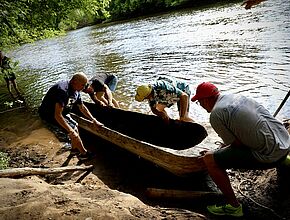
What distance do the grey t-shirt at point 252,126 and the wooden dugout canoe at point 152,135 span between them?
2.90ft

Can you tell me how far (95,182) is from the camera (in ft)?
18.7

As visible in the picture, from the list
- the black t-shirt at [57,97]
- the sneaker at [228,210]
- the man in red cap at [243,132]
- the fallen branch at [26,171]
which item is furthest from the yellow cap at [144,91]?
the sneaker at [228,210]

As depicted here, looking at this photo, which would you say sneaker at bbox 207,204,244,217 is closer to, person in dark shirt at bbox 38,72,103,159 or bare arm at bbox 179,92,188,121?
bare arm at bbox 179,92,188,121

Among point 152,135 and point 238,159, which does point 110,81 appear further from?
point 238,159

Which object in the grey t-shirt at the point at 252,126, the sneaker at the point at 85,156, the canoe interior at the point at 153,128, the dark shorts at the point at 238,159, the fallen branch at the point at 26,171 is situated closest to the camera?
the grey t-shirt at the point at 252,126

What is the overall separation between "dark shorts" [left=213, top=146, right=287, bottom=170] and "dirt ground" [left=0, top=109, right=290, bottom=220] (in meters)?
0.43

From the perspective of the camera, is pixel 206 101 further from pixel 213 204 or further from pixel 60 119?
pixel 60 119

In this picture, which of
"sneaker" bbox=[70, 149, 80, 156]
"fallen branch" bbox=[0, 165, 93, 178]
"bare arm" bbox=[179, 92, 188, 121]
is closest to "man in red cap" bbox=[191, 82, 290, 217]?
"bare arm" bbox=[179, 92, 188, 121]

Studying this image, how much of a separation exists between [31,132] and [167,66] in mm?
6659

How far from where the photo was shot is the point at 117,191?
15.0ft

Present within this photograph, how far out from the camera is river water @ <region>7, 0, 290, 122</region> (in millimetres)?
9562

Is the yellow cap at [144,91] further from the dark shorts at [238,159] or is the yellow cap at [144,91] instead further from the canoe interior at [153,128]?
the dark shorts at [238,159]

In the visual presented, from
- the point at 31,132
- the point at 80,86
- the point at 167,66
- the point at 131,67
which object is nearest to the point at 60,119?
the point at 80,86

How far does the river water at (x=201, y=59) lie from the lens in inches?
376
